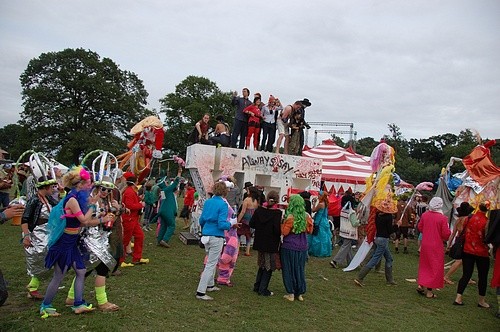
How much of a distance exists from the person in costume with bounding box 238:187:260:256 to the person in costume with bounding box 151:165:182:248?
5.73 feet

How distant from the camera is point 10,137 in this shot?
61562mm

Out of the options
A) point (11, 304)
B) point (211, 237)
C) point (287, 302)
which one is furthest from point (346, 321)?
point (11, 304)

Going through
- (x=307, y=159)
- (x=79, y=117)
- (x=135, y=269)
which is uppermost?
(x=79, y=117)

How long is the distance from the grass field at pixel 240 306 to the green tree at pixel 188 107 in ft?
99.6

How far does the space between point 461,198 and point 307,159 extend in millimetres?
4755

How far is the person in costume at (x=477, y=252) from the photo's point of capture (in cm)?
663

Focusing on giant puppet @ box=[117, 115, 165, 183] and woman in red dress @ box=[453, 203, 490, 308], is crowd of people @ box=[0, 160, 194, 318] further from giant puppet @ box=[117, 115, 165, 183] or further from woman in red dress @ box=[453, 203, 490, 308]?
woman in red dress @ box=[453, 203, 490, 308]

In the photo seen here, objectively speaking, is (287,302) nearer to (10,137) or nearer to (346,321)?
(346,321)

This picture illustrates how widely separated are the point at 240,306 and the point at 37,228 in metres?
2.99

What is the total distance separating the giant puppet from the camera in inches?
348

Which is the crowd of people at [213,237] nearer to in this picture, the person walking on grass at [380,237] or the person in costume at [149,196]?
the person walking on grass at [380,237]

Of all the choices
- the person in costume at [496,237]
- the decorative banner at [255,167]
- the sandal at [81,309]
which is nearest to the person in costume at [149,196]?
the decorative banner at [255,167]


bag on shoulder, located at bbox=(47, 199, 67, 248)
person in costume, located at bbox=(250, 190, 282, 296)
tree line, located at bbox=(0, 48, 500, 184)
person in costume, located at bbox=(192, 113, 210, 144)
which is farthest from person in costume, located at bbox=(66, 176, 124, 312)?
tree line, located at bbox=(0, 48, 500, 184)

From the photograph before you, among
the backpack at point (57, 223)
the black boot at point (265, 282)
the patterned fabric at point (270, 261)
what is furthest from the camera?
the black boot at point (265, 282)
